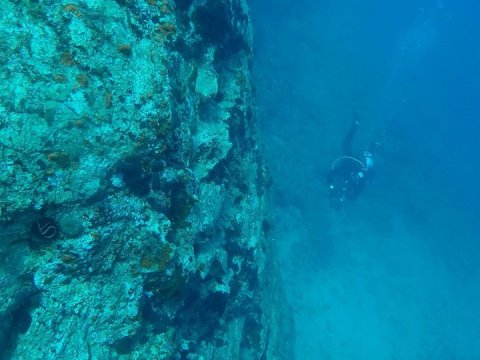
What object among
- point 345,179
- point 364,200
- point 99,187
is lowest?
point 99,187

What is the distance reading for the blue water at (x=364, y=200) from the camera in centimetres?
1423

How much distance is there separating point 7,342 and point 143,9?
3.10 m

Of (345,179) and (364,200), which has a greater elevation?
(345,179)

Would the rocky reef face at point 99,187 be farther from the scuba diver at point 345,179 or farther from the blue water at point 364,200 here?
the scuba diver at point 345,179

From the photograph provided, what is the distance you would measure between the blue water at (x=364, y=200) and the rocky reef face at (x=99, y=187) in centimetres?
1031

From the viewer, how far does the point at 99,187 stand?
9.16 ft

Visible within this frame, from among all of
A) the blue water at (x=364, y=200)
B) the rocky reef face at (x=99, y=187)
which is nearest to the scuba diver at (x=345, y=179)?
the blue water at (x=364, y=200)

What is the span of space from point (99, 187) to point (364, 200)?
58.4 feet

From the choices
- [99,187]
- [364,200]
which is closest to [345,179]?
[364,200]

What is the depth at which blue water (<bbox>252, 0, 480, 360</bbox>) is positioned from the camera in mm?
14227

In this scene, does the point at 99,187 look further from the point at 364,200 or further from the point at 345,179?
the point at 364,200

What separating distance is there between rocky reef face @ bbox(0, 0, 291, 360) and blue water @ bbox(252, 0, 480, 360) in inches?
406

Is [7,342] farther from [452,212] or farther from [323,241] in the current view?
[452,212]

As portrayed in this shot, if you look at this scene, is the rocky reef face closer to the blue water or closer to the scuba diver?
the blue water
